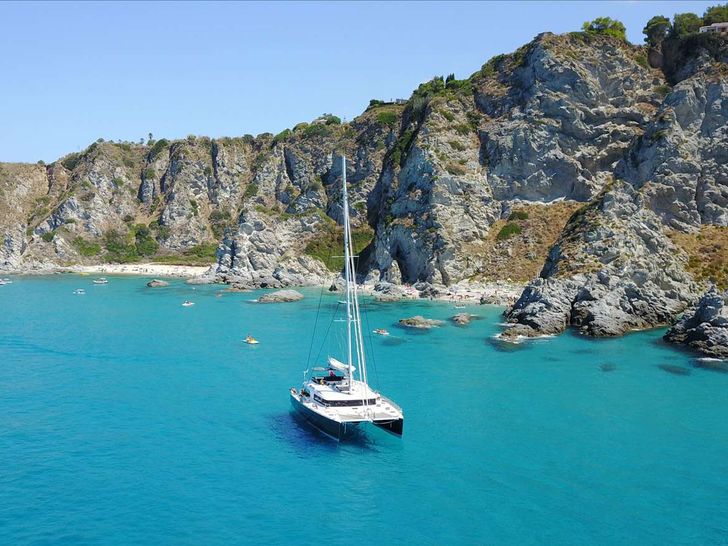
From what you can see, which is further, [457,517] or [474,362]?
[474,362]

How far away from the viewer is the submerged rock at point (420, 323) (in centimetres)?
9050

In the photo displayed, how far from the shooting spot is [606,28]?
502ft

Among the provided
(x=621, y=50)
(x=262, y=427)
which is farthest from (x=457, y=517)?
(x=621, y=50)

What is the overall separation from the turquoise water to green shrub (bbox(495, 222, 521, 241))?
59909mm

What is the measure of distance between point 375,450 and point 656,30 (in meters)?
137

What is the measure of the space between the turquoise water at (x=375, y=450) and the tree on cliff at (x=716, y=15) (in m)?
92.1

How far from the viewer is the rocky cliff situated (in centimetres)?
9294

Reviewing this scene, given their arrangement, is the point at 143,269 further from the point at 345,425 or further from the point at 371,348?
the point at 345,425

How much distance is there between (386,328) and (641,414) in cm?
4314

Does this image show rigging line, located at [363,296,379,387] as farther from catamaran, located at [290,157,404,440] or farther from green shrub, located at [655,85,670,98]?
green shrub, located at [655,85,670,98]

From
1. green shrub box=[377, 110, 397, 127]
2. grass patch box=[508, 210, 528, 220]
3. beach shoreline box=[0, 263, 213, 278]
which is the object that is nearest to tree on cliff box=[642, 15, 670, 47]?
grass patch box=[508, 210, 528, 220]

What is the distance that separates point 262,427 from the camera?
48.2 m

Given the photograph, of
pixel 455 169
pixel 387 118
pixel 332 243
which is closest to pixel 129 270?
pixel 332 243

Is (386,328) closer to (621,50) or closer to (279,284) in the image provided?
(279,284)
